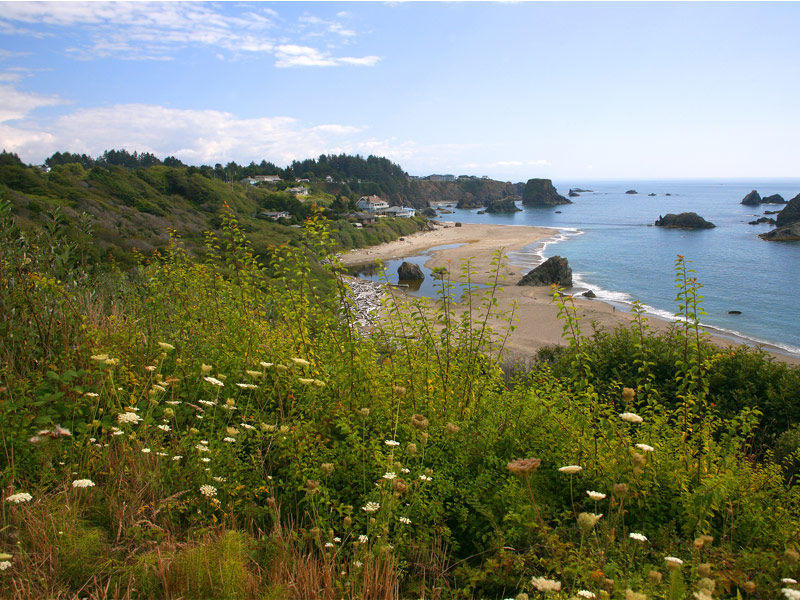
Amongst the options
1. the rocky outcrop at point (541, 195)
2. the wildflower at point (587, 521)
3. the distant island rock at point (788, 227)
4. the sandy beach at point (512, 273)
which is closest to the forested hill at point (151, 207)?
the sandy beach at point (512, 273)

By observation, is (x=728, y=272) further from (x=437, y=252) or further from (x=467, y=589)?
(x=467, y=589)

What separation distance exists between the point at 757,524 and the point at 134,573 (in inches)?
153

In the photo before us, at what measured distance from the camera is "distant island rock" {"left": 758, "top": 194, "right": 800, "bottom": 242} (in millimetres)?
63000

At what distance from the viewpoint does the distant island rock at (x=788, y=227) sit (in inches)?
2480

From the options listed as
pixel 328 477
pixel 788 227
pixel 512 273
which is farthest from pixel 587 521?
pixel 788 227

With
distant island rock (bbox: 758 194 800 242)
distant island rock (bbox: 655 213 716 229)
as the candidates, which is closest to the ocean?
distant island rock (bbox: 758 194 800 242)

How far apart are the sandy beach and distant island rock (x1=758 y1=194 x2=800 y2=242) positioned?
93.2 feet

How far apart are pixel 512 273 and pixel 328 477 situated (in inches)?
1659

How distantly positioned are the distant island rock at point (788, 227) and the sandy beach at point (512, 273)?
93.2ft

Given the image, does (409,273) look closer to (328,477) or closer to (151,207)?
(151,207)

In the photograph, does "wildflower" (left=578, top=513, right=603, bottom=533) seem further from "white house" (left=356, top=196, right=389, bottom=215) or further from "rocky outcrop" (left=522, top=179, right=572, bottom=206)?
"rocky outcrop" (left=522, top=179, right=572, bottom=206)

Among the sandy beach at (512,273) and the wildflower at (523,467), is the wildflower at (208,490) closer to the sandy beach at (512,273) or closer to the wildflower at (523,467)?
the wildflower at (523,467)

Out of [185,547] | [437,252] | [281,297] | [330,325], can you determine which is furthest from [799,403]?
[437,252]

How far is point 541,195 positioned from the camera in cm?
15200
